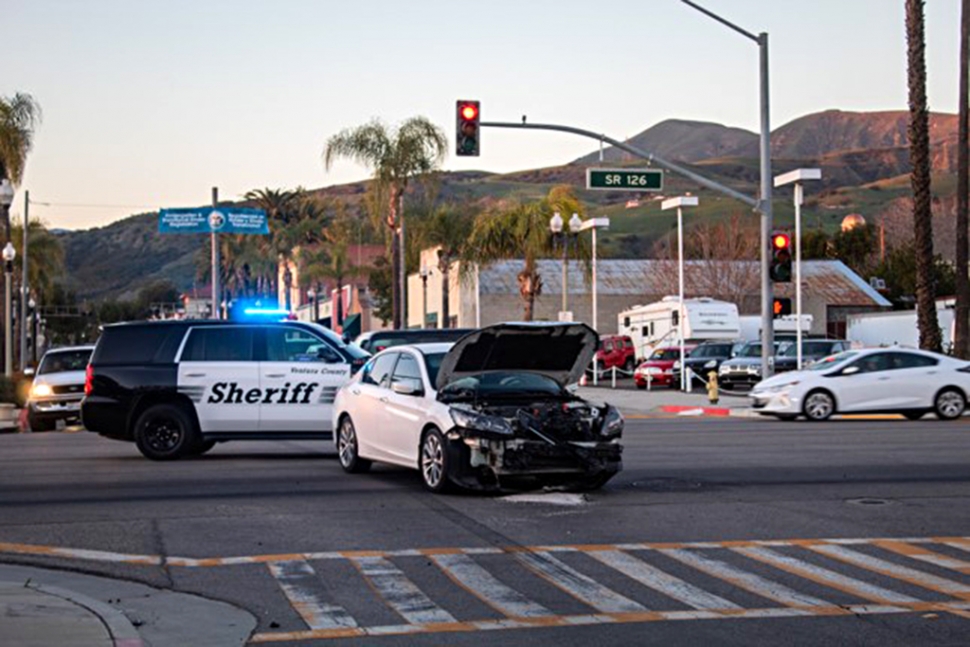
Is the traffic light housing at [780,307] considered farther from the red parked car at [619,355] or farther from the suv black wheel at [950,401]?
the red parked car at [619,355]

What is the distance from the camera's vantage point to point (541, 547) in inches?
459

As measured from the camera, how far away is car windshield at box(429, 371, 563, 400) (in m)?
15.6

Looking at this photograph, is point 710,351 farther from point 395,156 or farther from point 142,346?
point 142,346

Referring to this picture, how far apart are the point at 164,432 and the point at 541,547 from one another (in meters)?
9.90

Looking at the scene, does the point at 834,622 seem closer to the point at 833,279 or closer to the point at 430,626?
the point at 430,626

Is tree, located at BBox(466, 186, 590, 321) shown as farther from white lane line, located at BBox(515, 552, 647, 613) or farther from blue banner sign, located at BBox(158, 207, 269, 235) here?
white lane line, located at BBox(515, 552, 647, 613)

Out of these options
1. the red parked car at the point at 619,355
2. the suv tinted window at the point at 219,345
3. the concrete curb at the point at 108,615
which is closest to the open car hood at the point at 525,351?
the suv tinted window at the point at 219,345

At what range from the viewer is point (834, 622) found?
343 inches

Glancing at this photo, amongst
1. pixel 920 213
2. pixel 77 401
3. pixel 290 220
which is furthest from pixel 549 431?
pixel 290 220

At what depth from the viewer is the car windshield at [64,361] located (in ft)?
99.2

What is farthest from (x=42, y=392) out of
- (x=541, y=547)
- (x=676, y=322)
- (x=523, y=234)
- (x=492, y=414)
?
(x=523, y=234)

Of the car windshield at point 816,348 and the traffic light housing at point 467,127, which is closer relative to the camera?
the traffic light housing at point 467,127

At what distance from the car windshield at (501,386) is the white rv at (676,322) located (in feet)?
113

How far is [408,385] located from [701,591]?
22.6 ft
